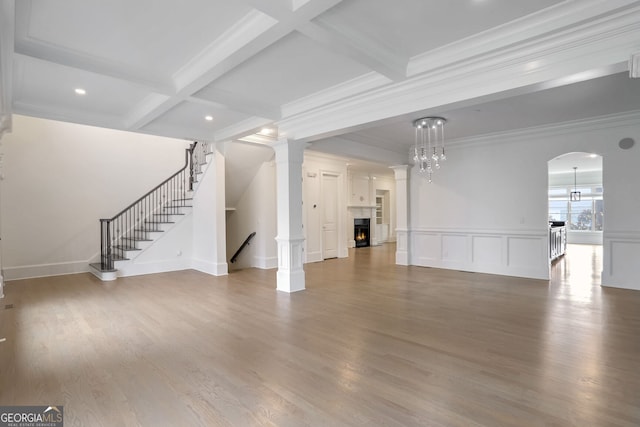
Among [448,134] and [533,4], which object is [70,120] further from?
[448,134]

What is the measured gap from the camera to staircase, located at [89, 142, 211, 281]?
6828mm

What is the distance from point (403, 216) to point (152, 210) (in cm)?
650

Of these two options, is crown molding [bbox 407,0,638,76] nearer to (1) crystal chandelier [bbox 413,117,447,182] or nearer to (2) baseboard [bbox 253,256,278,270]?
(1) crystal chandelier [bbox 413,117,447,182]

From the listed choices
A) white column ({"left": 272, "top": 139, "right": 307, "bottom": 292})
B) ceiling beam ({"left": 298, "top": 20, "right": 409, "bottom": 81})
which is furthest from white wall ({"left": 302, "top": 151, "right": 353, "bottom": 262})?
ceiling beam ({"left": 298, "top": 20, "right": 409, "bottom": 81})

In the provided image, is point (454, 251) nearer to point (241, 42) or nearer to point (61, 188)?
point (241, 42)

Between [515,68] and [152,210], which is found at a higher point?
[515,68]

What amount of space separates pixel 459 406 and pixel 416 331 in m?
1.39

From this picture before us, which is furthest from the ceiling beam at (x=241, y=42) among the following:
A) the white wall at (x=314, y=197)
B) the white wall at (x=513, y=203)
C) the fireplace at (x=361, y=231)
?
the fireplace at (x=361, y=231)

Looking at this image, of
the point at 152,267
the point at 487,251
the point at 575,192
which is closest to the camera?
the point at 487,251

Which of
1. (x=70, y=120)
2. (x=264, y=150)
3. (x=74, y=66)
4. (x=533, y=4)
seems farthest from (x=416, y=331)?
(x=70, y=120)

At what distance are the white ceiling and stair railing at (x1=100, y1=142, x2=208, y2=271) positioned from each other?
119 inches

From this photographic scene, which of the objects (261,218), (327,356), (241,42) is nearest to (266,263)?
(261,218)

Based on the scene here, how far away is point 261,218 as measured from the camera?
7.72 metres

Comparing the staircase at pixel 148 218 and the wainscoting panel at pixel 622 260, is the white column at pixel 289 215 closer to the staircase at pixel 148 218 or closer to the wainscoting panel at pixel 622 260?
the staircase at pixel 148 218
